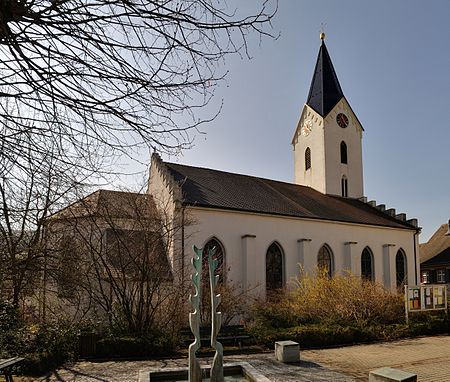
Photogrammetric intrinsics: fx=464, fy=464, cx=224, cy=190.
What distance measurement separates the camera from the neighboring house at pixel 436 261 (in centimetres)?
3966

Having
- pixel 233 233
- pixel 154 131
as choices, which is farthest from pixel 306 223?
pixel 154 131

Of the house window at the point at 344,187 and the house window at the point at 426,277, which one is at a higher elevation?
the house window at the point at 344,187

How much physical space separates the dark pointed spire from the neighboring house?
46.4 ft

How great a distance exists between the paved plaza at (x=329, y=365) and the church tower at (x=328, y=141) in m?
21.5

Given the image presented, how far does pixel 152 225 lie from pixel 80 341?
4544 millimetres

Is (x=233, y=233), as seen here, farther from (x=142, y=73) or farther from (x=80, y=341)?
(x=142, y=73)

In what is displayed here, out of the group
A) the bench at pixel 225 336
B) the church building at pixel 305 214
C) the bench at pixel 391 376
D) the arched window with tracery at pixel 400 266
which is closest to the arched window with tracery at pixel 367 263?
the church building at pixel 305 214

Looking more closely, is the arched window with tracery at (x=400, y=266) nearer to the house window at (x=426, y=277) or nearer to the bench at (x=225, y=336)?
the house window at (x=426, y=277)

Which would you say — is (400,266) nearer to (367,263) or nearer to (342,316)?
(367,263)

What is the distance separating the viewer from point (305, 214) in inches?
1096

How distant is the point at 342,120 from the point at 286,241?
15.8 metres

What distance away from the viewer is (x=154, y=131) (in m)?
5.75

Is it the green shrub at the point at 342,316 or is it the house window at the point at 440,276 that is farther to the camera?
the house window at the point at 440,276

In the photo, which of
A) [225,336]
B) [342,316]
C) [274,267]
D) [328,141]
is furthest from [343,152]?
[225,336]
